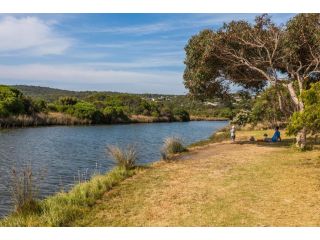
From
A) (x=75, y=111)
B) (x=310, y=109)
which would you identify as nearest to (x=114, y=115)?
(x=75, y=111)

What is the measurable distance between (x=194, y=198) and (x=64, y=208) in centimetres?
316

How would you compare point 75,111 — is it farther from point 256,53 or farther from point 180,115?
point 256,53

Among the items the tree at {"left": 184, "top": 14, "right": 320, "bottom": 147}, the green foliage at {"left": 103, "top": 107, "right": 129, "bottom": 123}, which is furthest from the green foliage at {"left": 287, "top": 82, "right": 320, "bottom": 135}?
the green foliage at {"left": 103, "top": 107, "right": 129, "bottom": 123}

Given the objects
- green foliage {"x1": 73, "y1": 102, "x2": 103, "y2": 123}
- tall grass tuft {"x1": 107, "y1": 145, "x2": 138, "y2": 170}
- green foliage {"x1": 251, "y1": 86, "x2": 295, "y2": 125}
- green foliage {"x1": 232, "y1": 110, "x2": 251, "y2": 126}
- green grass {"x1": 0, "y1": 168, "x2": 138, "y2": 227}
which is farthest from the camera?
green foliage {"x1": 73, "y1": 102, "x2": 103, "y2": 123}

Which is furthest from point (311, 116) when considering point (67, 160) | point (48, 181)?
point (67, 160)

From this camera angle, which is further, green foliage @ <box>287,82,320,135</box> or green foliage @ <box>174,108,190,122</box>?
green foliage @ <box>174,108,190,122</box>

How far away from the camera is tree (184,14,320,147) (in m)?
19.0

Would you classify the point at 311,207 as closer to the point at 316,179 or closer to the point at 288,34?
the point at 316,179

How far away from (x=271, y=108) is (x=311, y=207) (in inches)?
1453

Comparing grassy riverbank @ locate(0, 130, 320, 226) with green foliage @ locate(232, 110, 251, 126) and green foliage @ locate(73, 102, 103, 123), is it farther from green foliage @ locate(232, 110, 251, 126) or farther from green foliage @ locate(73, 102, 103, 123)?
green foliage @ locate(73, 102, 103, 123)

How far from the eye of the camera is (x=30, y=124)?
60.6 metres

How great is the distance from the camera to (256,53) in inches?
835

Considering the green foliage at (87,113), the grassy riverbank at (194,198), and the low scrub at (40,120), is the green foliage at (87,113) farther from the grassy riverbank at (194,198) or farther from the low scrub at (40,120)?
the grassy riverbank at (194,198)

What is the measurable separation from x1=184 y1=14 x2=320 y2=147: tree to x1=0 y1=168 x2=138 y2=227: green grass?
10959mm
